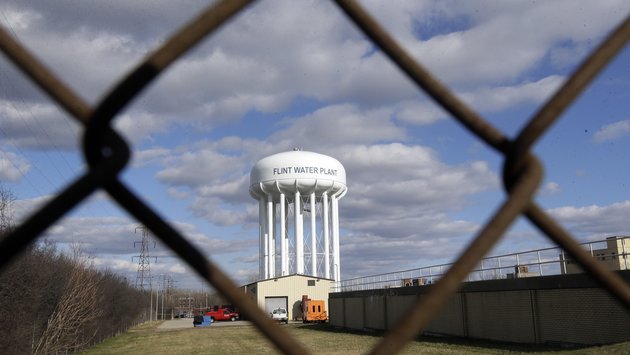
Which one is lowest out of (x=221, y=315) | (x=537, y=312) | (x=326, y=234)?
(x=221, y=315)

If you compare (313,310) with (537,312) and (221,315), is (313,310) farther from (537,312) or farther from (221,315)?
(537,312)

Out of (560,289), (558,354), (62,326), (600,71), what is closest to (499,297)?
(560,289)

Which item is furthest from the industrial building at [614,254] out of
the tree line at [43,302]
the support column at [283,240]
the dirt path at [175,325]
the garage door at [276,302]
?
the dirt path at [175,325]

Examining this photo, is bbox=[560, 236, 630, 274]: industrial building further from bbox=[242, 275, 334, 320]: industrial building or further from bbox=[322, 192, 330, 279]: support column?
bbox=[242, 275, 334, 320]: industrial building

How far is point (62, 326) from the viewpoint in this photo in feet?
77.8

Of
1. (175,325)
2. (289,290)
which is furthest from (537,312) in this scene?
(175,325)

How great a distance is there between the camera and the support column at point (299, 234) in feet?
169

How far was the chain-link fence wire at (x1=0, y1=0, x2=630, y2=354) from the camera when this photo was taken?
997 mm

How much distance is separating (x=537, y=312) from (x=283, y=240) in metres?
32.8

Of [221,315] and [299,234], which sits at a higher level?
[299,234]

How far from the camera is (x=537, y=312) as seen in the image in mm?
22500

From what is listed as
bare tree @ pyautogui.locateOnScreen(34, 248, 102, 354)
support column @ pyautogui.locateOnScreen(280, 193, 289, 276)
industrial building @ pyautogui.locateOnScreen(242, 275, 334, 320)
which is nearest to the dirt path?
industrial building @ pyautogui.locateOnScreen(242, 275, 334, 320)

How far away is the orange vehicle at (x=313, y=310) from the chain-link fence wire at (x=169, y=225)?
50.9 m

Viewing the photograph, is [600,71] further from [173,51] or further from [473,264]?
[173,51]
